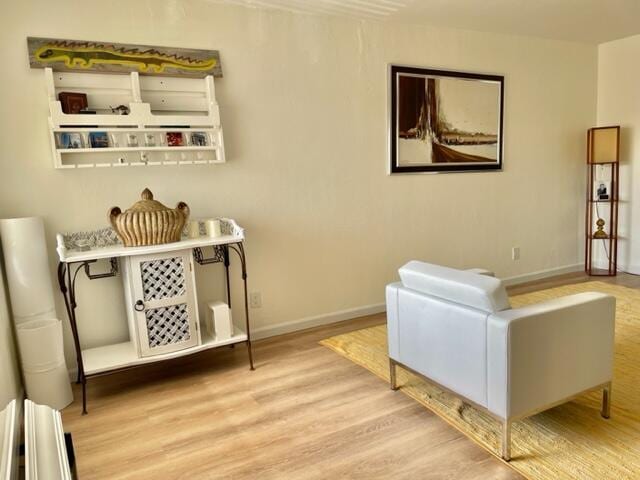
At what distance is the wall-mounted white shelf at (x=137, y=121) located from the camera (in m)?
2.76

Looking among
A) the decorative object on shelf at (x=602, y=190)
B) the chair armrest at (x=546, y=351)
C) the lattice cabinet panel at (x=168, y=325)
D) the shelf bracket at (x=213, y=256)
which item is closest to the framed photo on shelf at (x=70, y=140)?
the shelf bracket at (x=213, y=256)

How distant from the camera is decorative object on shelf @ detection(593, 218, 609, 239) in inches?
196

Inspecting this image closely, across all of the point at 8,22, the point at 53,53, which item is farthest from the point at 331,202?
the point at 8,22

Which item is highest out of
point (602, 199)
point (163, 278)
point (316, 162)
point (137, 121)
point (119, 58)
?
point (119, 58)

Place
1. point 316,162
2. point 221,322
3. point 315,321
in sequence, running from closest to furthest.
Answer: point 221,322 → point 316,162 → point 315,321

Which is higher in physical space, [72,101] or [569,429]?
[72,101]

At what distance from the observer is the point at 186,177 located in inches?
126

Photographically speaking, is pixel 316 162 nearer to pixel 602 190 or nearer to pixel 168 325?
pixel 168 325

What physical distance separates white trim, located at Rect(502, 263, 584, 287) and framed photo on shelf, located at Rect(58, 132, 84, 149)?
377cm

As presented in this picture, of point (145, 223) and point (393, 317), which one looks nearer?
point (393, 317)

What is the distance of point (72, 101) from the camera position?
2768mm

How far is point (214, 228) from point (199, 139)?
61cm

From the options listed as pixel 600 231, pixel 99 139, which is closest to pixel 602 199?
pixel 600 231

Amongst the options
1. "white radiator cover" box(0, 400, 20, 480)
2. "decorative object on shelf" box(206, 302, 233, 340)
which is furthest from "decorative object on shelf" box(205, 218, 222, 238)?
"white radiator cover" box(0, 400, 20, 480)
